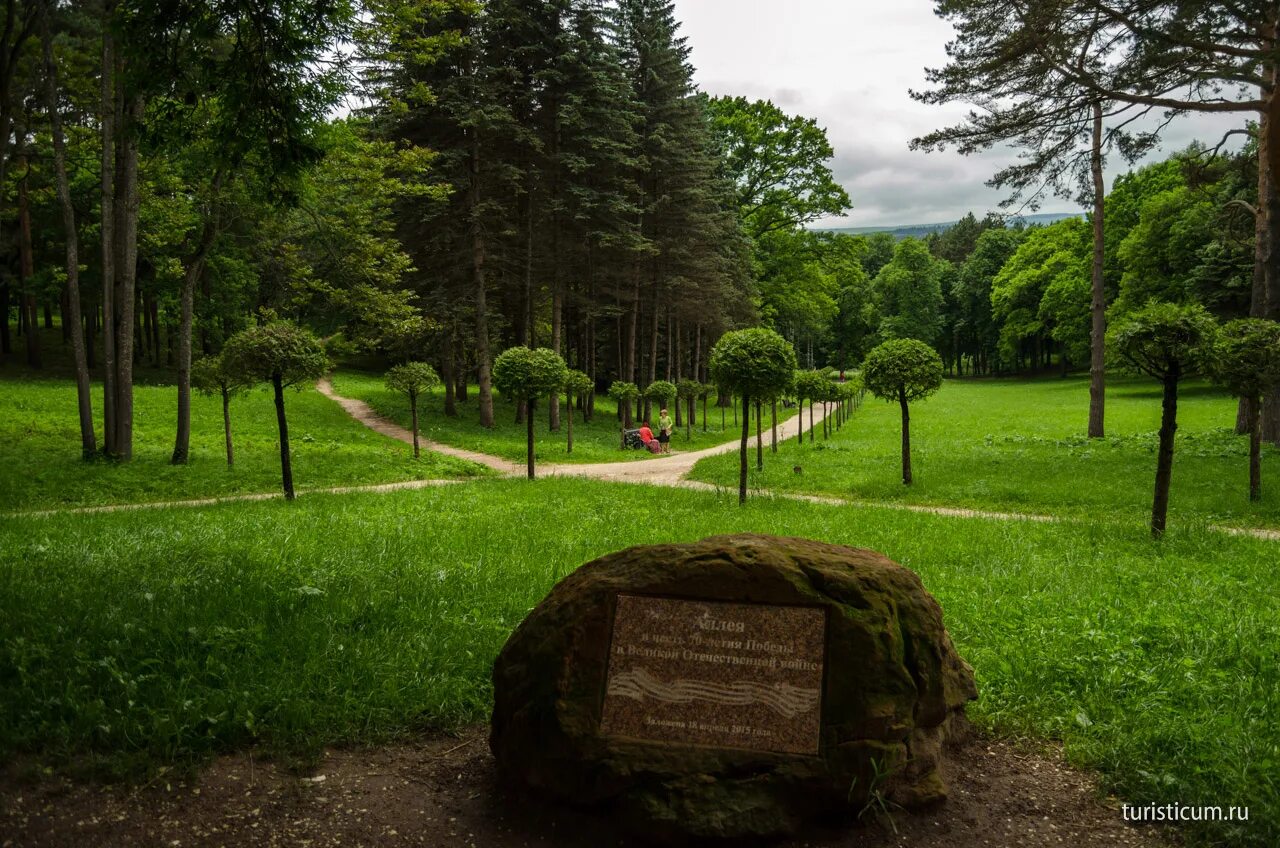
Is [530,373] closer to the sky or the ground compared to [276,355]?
closer to the ground

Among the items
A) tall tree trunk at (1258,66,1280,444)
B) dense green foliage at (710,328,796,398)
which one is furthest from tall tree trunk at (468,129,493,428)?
tall tree trunk at (1258,66,1280,444)

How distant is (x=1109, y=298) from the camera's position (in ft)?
178

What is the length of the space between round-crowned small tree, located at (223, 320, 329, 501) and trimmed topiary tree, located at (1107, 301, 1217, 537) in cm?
1424

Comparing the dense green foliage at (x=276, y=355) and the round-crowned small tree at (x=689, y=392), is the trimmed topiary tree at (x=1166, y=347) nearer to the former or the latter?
the dense green foliage at (x=276, y=355)

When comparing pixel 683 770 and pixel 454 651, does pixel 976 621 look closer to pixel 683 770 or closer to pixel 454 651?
pixel 683 770

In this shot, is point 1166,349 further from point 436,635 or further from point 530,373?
point 530,373

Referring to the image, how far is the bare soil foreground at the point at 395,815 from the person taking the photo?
3662 millimetres

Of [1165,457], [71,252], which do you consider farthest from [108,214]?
[1165,457]

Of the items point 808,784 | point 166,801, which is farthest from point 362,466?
point 808,784

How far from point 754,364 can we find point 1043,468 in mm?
8230

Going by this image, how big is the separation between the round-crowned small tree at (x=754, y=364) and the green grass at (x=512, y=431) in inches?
339

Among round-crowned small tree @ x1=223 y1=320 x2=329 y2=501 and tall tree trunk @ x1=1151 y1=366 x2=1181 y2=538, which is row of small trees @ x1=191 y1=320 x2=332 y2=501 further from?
tall tree trunk @ x1=1151 y1=366 x2=1181 y2=538

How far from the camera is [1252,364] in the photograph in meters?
12.6

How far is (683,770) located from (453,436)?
73.8 ft
